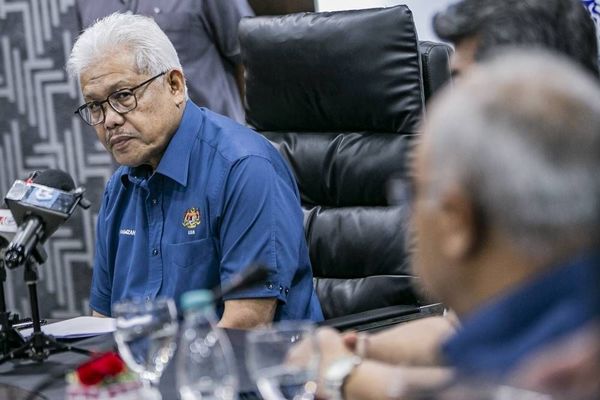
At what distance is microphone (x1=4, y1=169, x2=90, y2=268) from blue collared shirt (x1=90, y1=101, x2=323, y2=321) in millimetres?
352

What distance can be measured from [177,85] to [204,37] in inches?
42.4

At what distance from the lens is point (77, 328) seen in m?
2.25

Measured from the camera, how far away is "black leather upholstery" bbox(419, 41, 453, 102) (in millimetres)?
2543

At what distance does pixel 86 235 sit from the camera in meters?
4.37

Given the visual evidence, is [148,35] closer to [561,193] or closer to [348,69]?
[348,69]

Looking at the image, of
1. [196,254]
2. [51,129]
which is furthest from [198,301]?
[51,129]

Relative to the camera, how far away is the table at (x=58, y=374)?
1.67 meters

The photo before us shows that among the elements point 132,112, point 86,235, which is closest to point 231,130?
point 132,112

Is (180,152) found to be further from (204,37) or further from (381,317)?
(204,37)

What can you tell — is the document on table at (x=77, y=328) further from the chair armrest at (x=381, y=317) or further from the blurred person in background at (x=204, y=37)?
the blurred person in background at (x=204, y=37)

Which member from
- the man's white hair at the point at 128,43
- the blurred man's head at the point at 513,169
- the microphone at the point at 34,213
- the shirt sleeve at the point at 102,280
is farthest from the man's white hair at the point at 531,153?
the shirt sleeve at the point at 102,280

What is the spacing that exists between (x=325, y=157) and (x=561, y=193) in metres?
1.73

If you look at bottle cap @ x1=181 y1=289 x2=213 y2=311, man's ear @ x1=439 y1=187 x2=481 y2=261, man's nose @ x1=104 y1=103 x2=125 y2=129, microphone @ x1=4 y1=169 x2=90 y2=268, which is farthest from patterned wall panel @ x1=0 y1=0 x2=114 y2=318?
man's ear @ x1=439 y1=187 x2=481 y2=261

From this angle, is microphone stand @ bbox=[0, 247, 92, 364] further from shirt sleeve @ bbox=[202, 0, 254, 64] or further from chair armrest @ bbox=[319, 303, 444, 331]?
shirt sleeve @ bbox=[202, 0, 254, 64]
